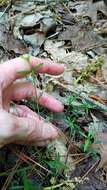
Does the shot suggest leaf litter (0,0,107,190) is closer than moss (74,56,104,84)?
Yes

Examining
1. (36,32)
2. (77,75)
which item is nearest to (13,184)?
(77,75)

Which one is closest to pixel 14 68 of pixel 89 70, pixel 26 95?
pixel 26 95

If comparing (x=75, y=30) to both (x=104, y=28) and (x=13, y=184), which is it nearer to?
(x=104, y=28)

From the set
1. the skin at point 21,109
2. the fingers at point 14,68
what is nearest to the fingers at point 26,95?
the skin at point 21,109

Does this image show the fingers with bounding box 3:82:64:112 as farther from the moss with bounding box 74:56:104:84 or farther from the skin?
the moss with bounding box 74:56:104:84

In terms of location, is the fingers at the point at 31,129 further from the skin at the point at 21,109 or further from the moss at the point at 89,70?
the moss at the point at 89,70

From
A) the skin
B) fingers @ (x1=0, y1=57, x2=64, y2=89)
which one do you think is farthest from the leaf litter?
fingers @ (x1=0, y1=57, x2=64, y2=89)

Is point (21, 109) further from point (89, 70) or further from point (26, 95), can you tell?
point (89, 70)
